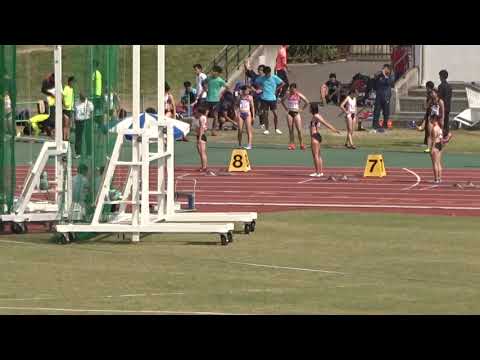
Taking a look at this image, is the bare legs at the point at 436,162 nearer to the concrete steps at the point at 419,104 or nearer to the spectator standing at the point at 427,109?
the spectator standing at the point at 427,109

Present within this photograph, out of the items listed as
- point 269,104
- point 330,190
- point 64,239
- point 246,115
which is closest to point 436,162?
point 330,190

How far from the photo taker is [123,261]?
18.1m

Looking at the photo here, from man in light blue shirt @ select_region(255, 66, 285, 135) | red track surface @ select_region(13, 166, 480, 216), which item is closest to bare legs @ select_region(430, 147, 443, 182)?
red track surface @ select_region(13, 166, 480, 216)

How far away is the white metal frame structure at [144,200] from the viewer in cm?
1962

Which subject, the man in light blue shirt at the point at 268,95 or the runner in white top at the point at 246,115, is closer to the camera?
the runner in white top at the point at 246,115

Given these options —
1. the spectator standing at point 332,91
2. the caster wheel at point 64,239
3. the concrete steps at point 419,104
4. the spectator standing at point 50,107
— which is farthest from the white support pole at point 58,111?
the concrete steps at point 419,104

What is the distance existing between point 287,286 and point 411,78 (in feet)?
97.4

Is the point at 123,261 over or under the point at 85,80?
under

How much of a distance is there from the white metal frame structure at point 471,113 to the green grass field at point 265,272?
17185 millimetres

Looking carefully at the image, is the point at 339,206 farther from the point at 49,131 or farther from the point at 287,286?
the point at 49,131

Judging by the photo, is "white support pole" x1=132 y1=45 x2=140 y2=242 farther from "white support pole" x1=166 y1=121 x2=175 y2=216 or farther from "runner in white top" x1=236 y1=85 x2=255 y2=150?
"runner in white top" x1=236 y1=85 x2=255 y2=150
